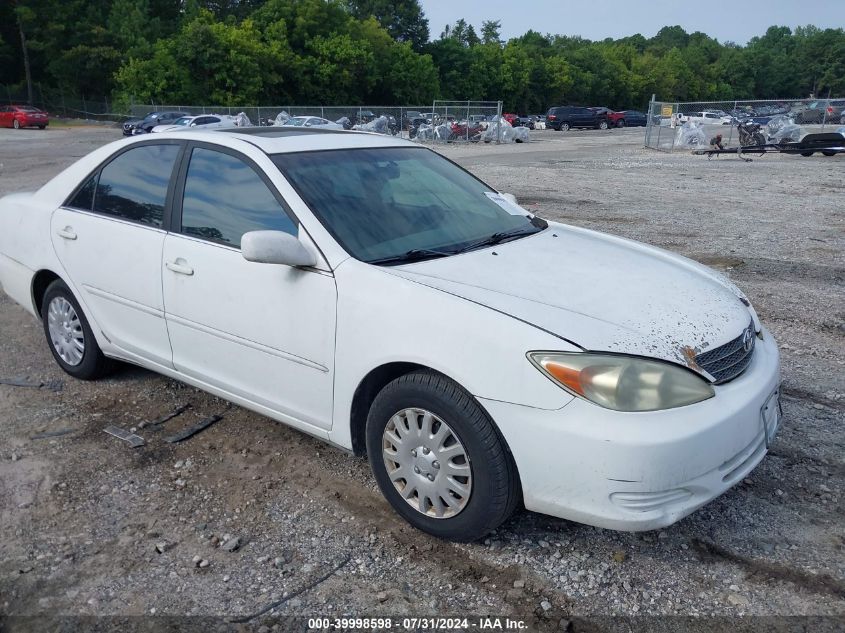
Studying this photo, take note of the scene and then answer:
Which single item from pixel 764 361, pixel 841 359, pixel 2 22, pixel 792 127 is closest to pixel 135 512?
pixel 764 361

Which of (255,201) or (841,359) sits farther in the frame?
(841,359)

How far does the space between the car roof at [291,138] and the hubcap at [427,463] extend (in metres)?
1.56

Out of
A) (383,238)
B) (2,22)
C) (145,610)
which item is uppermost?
(2,22)

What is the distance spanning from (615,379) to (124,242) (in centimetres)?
280

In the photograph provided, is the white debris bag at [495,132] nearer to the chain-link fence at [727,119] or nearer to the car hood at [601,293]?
the chain-link fence at [727,119]

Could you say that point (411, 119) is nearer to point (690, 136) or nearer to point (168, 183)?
point (690, 136)

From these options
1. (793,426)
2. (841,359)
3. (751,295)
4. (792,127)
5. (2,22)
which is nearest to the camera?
(793,426)

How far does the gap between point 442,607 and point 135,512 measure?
1.51 m

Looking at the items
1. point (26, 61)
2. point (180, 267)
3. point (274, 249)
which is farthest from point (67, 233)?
point (26, 61)

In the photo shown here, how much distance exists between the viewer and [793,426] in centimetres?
404

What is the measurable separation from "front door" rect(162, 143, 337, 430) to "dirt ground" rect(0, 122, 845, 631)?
0.44 m

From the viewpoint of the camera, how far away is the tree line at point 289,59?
52.2 metres

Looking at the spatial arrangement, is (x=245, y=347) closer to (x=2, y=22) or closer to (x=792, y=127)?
(x=792, y=127)

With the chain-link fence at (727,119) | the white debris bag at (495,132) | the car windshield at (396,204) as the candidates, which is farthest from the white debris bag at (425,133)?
the car windshield at (396,204)
